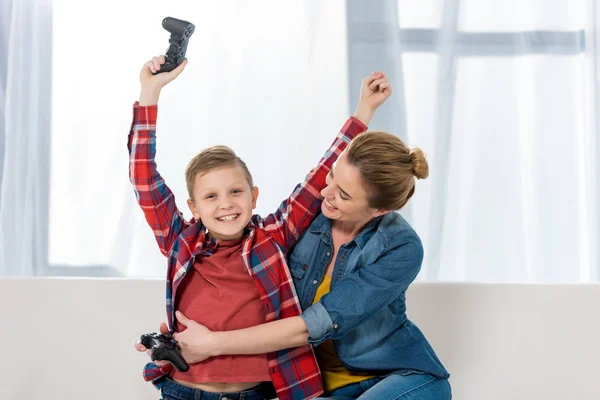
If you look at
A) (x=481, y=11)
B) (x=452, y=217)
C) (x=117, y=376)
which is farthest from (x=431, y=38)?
(x=117, y=376)

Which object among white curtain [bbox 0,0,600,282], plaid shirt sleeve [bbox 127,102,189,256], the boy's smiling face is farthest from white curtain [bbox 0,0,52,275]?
the boy's smiling face

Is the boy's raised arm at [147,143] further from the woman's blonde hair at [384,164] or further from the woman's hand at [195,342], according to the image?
the woman's blonde hair at [384,164]

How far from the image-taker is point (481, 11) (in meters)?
2.52

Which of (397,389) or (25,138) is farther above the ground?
(25,138)

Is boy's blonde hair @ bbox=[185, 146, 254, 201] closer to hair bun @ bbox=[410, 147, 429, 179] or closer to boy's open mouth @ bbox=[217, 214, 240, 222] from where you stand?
boy's open mouth @ bbox=[217, 214, 240, 222]

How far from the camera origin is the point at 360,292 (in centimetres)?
141

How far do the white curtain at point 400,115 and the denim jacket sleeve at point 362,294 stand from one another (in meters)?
1.05

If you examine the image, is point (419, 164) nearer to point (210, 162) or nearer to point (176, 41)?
point (210, 162)

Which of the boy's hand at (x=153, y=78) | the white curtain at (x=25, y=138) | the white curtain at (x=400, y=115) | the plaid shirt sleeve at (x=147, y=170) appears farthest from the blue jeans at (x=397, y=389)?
the white curtain at (x=25, y=138)

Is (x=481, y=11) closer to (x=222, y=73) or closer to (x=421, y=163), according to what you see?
(x=222, y=73)

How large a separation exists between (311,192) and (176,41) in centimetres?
42

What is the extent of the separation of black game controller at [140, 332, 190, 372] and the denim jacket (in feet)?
0.80

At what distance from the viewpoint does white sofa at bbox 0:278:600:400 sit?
1.94m

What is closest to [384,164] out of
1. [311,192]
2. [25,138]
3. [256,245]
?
[311,192]
